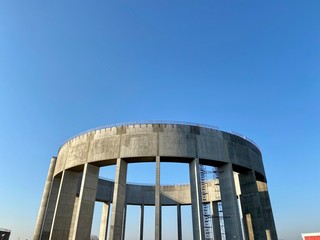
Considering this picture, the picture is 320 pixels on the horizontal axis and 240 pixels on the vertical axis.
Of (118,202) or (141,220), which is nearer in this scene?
(118,202)

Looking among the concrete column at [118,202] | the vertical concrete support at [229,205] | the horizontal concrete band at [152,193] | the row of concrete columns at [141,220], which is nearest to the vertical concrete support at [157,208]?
the concrete column at [118,202]

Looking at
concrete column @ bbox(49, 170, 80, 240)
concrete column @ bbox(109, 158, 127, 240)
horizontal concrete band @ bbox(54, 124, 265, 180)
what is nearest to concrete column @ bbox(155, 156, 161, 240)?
horizontal concrete band @ bbox(54, 124, 265, 180)

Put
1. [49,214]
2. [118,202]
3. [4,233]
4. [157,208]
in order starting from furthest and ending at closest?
[4,233]
[49,214]
[118,202]
[157,208]

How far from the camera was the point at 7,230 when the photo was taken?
2121 inches

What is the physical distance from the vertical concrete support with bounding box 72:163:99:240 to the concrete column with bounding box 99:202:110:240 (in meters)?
14.0

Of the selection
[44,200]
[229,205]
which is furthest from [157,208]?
[44,200]

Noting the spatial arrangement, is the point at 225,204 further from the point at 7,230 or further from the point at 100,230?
the point at 7,230

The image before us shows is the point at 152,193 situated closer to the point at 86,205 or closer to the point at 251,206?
the point at 251,206

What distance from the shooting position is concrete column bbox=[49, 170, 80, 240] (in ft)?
88.0

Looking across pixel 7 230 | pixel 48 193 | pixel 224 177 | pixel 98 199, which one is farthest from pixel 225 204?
pixel 7 230

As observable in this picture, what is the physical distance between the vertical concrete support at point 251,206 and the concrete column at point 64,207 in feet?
67.7

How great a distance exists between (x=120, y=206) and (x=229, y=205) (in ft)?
35.9

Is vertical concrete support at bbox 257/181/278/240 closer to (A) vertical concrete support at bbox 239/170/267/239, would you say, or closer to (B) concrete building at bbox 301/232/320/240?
(A) vertical concrete support at bbox 239/170/267/239

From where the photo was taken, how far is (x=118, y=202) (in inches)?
912
